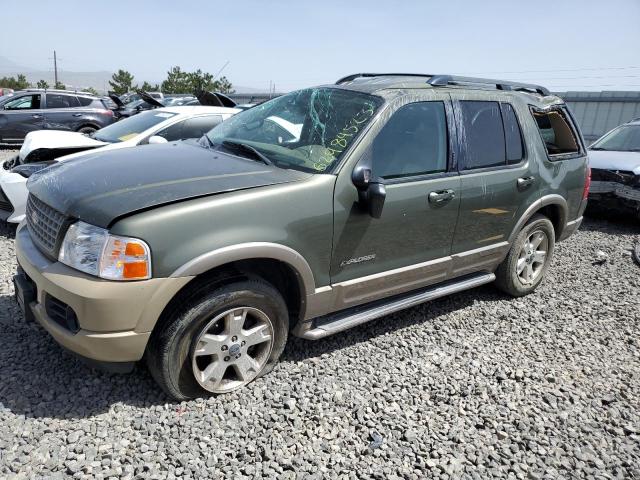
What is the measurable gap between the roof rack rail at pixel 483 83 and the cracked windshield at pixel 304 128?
0.70 meters

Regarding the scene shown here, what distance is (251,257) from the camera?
8.72 ft

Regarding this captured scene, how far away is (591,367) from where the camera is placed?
3555 mm

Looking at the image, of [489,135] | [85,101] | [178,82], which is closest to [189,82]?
[178,82]

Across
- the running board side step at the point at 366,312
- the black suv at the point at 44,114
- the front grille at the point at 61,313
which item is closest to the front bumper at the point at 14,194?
the front grille at the point at 61,313

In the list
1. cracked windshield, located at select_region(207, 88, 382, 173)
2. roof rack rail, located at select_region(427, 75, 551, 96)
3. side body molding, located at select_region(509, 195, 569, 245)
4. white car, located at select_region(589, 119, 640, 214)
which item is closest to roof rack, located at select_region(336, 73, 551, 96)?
roof rack rail, located at select_region(427, 75, 551, 96)

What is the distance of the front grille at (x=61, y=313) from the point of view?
95.9 inches

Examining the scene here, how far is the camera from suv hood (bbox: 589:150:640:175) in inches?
290

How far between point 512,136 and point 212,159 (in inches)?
96.7

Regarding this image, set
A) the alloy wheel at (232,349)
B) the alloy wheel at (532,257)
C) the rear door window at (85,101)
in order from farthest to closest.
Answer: the rear door window at (85,101) < the alloy wheel at (532,257) < the alloy wheel at (232,349)

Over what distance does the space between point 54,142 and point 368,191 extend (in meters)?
4.28

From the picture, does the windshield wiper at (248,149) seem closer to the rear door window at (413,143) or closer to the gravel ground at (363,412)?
the rear door window at (413,143)

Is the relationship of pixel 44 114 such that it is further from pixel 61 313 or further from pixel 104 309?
pixel 104 309

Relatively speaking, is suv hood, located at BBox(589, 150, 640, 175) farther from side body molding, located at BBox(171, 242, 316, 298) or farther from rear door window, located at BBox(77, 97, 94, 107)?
rear door window, located at BBox(77, 97, 94, 107)

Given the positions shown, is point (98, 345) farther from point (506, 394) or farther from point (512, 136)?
point (512, 136)
